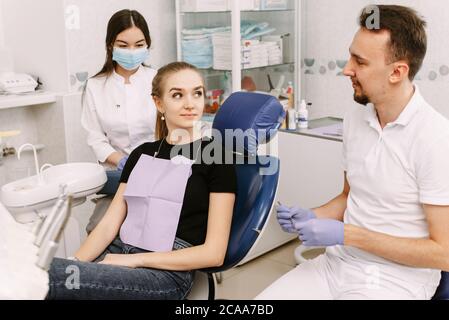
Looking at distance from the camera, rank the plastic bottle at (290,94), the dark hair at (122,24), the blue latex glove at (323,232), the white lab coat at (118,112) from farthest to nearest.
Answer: the plastic bottle at (290,94) → the white lab coat at (118,112) → the dark hair at (122,24) → the blue latex glove at (323,232)

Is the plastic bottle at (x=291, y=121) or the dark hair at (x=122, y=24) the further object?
the plastic bottle at (x=291, y=121)

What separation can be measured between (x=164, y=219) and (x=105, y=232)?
9.1 inches

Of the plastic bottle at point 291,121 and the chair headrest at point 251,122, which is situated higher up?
the chair headrest at point 251,122

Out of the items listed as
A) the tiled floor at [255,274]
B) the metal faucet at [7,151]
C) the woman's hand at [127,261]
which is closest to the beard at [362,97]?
the woman's hand at [127,261]

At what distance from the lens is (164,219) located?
160cm

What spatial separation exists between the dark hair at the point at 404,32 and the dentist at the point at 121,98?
1219 mm

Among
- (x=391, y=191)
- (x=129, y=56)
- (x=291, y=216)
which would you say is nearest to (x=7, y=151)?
(x=129, y=56)

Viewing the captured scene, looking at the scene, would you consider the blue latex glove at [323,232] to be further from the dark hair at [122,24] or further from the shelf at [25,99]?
the shelf at [25,99]

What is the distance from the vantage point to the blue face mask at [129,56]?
2.36 meters

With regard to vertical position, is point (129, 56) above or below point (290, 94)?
above

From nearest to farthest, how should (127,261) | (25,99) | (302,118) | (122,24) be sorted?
(127,261) → (122,24) → (25,99) → (302,118)

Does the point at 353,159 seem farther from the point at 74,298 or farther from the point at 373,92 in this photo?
the point at 74,298

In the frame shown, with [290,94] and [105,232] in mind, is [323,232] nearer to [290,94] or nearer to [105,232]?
[105,232]

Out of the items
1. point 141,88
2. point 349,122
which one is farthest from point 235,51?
point 349,122
